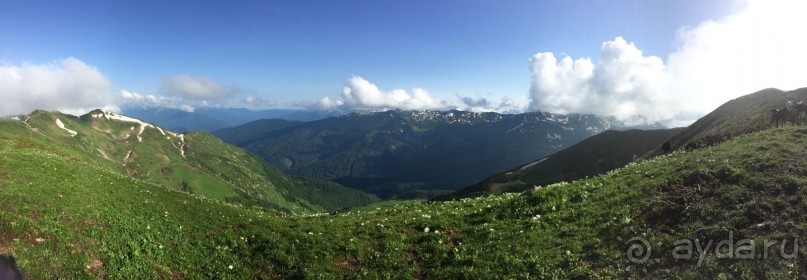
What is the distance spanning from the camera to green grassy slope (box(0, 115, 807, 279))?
649 inches

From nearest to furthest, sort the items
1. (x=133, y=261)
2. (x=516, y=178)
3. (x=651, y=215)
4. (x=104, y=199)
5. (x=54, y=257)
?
(x=54, y=257), (x=133, y=261), (x=651, y=215), (x=104, y=199), (x=516, y=178)

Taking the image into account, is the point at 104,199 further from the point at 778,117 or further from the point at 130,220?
the point at 778,117

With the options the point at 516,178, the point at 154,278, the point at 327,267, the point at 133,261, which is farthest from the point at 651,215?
the point at 516,178

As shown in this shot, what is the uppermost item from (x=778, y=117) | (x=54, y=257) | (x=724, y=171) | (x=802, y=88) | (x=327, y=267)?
(x=802, y=88)

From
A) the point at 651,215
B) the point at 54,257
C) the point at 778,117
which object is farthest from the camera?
the point at 778,117

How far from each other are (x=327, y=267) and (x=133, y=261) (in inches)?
337

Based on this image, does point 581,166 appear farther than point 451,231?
Yes

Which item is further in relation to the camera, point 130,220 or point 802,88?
point 802,88

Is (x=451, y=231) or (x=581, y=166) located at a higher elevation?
(x=451, y=231)

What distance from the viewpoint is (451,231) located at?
23078 millimetres

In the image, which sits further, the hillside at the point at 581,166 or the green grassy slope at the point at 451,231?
the hillside at the point at 581,166

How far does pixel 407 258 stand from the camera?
20062 mm

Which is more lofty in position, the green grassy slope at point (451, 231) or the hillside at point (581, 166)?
the green grassy slope at point (451, 231)

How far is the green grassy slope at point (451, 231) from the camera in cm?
1648
